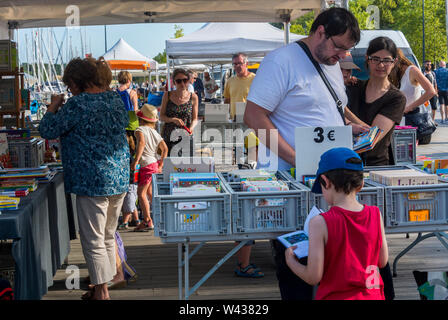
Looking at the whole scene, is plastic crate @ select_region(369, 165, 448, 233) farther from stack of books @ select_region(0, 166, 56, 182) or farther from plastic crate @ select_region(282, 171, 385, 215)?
stack of books @ select_region(0, 166, 56, 182)

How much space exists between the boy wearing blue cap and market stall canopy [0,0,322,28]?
510 cm

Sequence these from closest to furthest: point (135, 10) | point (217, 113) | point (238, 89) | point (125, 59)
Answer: point (135, 10), point (238, 89), point (217, 113), point (125, 59)

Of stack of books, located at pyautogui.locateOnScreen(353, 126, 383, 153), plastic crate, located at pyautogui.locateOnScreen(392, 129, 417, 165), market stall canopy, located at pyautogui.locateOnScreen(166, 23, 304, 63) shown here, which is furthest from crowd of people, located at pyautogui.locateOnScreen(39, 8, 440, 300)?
market stall canopy, located at pyautogui.locateOnScreen(166, 23, 304, 63)

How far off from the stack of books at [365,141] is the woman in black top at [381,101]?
503 mm

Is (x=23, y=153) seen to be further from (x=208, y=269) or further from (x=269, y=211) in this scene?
(x=269, y=211)

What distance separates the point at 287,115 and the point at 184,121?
3.93 m

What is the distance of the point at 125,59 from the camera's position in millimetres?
24641

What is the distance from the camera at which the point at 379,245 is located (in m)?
2.93

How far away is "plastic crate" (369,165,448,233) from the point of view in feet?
12.9

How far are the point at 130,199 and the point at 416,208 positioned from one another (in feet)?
13.1

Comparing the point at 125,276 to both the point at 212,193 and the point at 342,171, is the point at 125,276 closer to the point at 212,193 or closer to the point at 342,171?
the point at 212,193

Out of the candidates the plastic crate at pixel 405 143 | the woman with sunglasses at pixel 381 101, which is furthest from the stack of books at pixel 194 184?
the plastic crate at pixel 405 143

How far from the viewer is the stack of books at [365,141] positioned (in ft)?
13.8

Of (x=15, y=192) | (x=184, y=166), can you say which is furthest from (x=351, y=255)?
(x=15, y=192)
